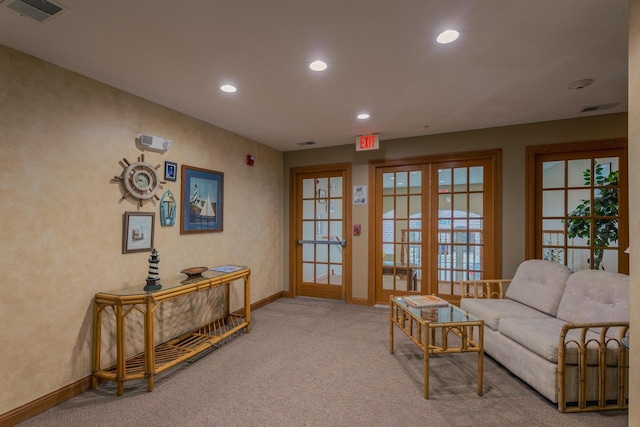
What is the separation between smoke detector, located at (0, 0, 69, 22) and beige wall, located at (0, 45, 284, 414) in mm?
539

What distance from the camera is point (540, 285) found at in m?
3.10

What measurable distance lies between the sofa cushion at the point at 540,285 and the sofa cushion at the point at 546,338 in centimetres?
17

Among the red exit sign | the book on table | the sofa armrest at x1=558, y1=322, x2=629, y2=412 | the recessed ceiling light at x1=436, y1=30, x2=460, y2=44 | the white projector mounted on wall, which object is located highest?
the recessed ceiling light at x1=436, y1=30, x2=460, y2=44

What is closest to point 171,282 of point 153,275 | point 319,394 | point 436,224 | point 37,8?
point 153,275

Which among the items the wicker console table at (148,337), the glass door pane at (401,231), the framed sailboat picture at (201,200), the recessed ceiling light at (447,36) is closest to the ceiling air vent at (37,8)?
the framed sailboat picture at (201,200)

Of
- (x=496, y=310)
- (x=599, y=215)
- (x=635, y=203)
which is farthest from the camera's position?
(x=599, y=215)

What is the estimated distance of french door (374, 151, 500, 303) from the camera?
420cm

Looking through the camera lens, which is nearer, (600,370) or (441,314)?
(600,370)

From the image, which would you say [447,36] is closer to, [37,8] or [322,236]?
[37,8]

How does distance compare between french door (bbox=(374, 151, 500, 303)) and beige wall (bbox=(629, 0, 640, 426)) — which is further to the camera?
french door (bbox=(374, 151, 500, 303))

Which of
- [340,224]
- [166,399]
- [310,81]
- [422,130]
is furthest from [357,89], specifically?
[166,399]

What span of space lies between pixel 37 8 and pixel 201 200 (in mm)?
2181

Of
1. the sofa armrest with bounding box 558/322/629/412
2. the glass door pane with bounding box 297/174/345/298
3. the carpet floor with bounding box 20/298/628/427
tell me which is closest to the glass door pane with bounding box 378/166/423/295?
the glass door pane with bounding box 297/174/345/298

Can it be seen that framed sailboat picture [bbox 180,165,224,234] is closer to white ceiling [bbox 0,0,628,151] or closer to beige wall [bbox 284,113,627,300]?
white ceiling [bbox 0,0,628,151]
